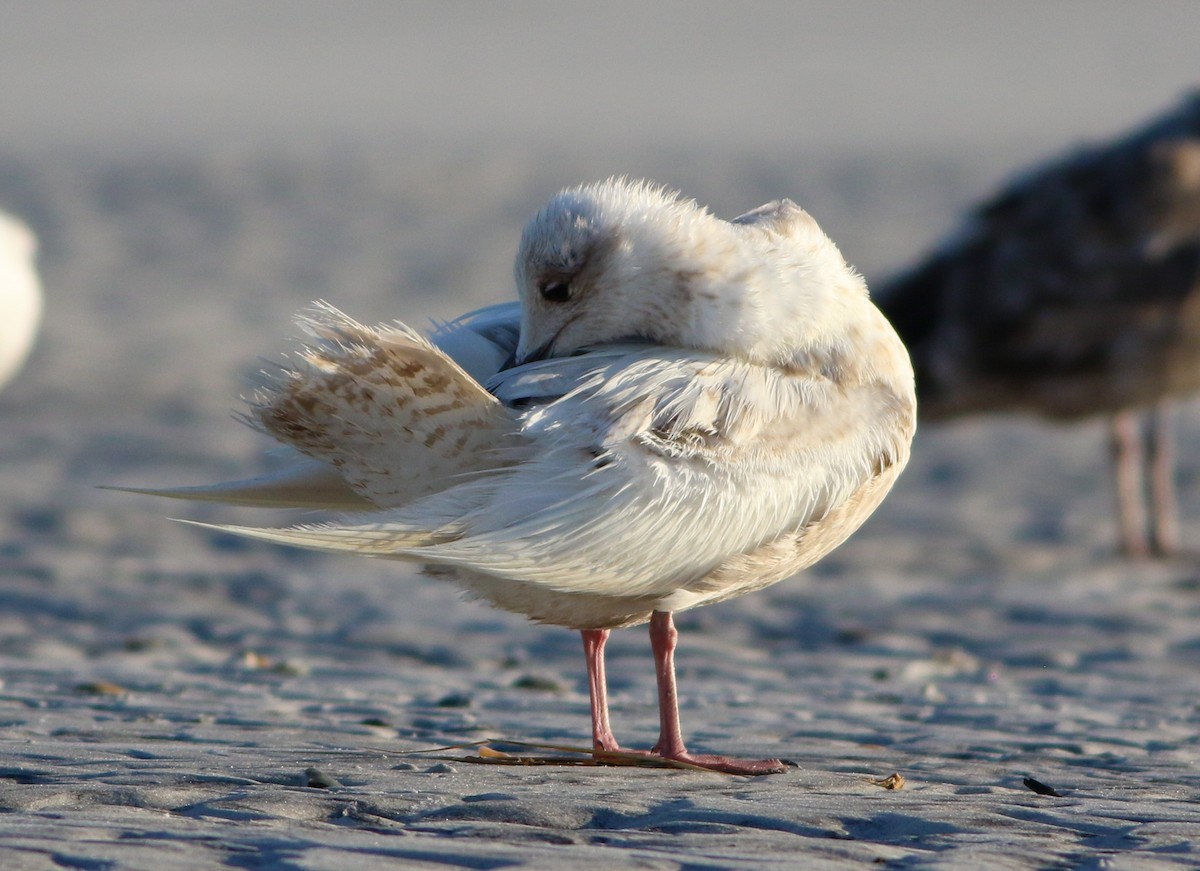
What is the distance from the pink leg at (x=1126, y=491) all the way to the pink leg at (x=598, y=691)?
5.30m

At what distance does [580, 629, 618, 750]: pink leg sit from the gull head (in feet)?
2.82

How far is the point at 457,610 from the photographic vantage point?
7.36m

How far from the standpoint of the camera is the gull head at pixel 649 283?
401 cm

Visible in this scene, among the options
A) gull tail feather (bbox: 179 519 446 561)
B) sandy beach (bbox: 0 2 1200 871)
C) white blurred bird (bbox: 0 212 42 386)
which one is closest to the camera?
sandy beach (bbox: 0 2 1200 871)

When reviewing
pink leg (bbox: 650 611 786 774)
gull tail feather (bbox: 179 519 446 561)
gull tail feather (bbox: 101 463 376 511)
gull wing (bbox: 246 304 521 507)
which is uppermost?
gull wing (bbox: 246 304 521 507)

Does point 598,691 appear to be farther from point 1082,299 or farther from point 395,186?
point 395,186

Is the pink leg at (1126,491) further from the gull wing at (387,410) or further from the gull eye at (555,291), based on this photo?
the gull wing at (387,410)

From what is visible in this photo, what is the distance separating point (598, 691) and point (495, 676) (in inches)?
62.7

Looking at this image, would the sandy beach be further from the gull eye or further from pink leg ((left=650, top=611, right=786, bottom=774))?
the gull eye

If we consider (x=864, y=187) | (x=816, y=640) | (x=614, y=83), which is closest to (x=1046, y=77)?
(x=614, y=83)

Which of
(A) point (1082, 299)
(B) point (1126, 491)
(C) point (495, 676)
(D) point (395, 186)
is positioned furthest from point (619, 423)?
(D) point (395, 186)

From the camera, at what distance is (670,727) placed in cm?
427

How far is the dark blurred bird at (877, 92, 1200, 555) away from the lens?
998 cm

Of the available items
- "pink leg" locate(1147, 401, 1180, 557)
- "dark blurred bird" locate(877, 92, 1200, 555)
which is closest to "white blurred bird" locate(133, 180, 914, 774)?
"pink leg" locate(1147, 401, 1180, 557)
